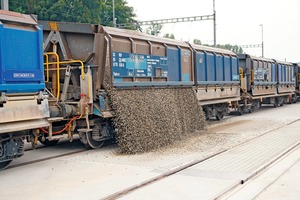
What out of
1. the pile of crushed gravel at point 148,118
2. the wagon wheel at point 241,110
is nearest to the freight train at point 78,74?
the pile of crushed gravel at point 148,118

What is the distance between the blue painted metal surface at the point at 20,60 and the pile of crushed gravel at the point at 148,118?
7.74ft

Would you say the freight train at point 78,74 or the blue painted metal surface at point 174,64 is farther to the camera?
the blue painted metal surface at point 174,64

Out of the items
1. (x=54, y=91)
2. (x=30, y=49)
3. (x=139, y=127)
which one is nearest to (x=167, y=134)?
(x=139, y=127)

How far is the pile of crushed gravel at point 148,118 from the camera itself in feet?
30.7

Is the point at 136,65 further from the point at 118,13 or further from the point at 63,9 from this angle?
the point at 118,13

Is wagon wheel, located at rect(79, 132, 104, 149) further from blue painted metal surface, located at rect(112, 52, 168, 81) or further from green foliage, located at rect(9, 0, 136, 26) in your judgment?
green foliage, located at rect(9, 0, 136, 26)

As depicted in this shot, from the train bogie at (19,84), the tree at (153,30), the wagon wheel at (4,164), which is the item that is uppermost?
the tree at (153,30)

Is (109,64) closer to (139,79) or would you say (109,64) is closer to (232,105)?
(139,79)

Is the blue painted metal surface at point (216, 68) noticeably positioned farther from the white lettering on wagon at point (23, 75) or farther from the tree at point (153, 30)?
the tree at point (153, 30)

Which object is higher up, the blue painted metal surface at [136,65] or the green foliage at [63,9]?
the green foliage at [63,9]

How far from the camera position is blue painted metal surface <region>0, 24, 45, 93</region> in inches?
277

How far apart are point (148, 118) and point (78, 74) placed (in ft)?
6.96

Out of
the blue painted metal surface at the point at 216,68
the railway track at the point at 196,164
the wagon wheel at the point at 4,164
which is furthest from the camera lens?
the blue painted metal surface at the point at 216,68

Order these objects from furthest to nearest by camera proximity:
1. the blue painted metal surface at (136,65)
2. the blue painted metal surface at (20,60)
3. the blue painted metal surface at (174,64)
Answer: the blue painted metal surface at (174,64), the blue painted metal surface at (136,65), the blue painted metal surface at (20,60)
